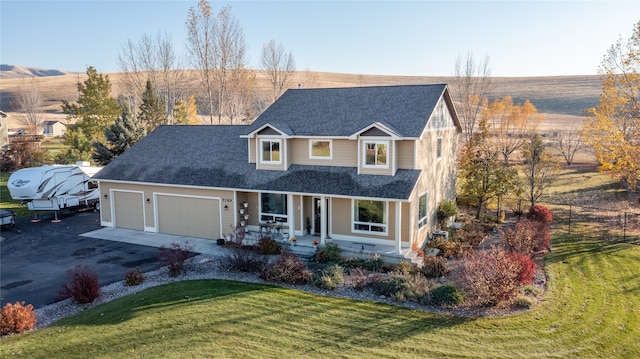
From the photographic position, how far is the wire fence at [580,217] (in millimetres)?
21656

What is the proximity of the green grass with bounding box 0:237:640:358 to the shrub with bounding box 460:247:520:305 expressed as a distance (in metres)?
0.81

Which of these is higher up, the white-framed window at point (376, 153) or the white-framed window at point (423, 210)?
the white-framed window at point (376, 153)

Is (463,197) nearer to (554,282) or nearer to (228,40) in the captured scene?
(554,282)

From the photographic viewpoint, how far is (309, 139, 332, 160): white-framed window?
20.4 meters

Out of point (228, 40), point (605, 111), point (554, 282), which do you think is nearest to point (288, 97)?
point (554, 282)

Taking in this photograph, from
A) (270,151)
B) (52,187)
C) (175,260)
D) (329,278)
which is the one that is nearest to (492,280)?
(329,278)

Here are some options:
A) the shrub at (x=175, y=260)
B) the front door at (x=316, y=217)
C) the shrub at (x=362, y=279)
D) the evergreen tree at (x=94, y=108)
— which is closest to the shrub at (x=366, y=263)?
the shrub at (x=362, y=279)

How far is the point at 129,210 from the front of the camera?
2403 centimetres

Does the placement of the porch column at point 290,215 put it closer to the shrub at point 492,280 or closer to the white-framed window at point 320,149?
the white-framed window at point 320,149

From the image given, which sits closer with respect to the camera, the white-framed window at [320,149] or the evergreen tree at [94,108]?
the white-framed window at [320,149]

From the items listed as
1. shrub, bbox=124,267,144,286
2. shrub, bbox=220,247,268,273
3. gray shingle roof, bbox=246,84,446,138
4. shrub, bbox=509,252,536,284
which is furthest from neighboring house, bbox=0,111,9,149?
shrub, bbox=509,252,536,284

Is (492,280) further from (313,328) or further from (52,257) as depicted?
(52,257)

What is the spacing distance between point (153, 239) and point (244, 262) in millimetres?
7802

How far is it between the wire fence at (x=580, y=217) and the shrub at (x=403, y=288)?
1203 centimetres
